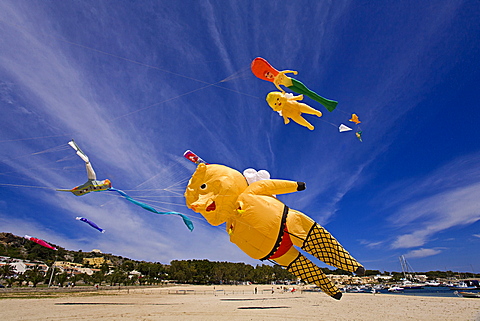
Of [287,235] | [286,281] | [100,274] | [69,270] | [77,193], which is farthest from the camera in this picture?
[286,281]

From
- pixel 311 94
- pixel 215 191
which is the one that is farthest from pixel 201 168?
pixel 311 94

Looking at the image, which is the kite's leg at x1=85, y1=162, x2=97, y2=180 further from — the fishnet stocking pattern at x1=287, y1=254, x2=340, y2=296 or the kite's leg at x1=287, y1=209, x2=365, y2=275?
the fishnet stocking pattern at x1=287, y1=254, x2=340, y2=296

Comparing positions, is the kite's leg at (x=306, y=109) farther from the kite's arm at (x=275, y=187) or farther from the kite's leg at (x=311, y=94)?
the kite's arm at (x=275, y=187)

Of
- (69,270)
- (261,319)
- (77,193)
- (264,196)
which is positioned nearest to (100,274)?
(69,270)

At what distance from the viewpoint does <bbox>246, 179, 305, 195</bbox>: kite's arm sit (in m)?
5.86

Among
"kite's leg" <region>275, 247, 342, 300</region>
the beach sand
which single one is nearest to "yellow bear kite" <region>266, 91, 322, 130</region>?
"kite's leg" <region>275, 247, 342, 300</region>

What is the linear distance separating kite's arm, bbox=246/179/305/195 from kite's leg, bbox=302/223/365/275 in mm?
988

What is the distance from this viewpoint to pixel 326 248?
551 centimetres

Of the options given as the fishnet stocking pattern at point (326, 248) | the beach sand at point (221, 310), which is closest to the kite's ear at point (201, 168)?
the fishnet stocking pattern at point (326, 248)

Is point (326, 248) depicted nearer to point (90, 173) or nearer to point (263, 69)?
point (263, 69)

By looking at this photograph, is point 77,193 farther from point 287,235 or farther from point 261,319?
point 261,319

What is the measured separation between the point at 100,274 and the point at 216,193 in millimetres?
59993

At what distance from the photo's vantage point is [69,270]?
71.6 metres

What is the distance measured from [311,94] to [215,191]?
3.19m
